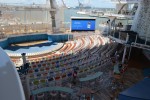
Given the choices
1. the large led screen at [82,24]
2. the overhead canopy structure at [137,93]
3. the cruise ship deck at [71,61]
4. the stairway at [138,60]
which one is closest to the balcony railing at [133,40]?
the cruise ship deck at [71,61]

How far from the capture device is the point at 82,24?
29578 mm

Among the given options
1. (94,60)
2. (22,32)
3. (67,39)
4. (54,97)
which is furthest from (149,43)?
(22,32)

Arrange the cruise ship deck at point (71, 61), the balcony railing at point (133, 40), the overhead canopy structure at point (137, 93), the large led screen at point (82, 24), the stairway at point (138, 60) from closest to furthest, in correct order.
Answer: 1. the overhead canopy structure at point (137, 93)
2. the cruise ship deck at point (71, 61)
3. the balcony railing at point (133, 40)
4. the stairway at point (138, 60)
5. the large led screen at point (82, 24)

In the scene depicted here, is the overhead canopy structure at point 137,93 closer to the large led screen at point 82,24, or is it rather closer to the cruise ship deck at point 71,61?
the cruise ship deck at point 71,61

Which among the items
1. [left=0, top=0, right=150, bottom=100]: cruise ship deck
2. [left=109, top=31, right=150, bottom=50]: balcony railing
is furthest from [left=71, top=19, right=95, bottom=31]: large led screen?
[left=109, top=31, right=150, bottom=50]: balcony railing

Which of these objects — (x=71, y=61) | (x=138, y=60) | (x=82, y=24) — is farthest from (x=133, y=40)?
(x=82, y=24)

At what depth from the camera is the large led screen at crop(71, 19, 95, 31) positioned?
96.3ft

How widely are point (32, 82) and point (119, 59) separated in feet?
32.9

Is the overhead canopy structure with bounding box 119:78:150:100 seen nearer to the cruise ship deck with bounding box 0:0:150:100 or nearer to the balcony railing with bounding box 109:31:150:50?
the cruise ship deck with bounding box 0:0:150:100

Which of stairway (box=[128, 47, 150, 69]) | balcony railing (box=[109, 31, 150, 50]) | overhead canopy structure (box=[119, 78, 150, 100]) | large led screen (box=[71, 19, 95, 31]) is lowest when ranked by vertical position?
stairway (box=[128, 47, 150, 69])

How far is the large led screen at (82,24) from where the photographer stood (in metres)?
29.3

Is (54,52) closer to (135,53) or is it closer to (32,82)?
(135,53)

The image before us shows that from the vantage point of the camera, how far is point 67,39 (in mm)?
28000

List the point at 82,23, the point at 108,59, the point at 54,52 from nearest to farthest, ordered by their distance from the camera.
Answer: the point at 108,59 < the point at 54,52 < the point at 82,23
